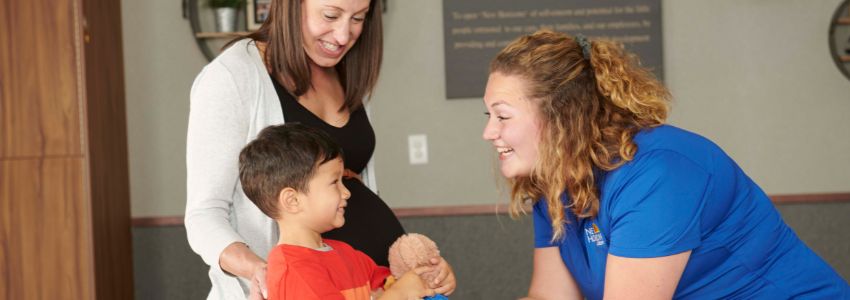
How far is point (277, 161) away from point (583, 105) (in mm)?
541

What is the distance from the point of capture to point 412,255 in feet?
5.54

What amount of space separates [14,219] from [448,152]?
162cm

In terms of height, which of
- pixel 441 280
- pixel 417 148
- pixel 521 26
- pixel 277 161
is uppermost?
pixel 521 26

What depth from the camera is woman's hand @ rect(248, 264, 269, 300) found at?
1.50 metres

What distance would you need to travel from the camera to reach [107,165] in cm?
351

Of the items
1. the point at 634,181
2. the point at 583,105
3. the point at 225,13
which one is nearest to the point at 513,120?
the point at 583,105

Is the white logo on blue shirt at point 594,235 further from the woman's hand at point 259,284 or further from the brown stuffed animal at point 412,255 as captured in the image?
the woman's hand at point 259,284

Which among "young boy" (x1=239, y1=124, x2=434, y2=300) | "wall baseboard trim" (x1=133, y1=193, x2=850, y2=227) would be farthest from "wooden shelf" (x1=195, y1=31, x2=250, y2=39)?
"young boy" (x1=239, y1=124, x2=434, y2=300)

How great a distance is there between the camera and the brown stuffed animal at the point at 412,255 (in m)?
1.69

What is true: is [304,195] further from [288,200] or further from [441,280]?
[441,280]

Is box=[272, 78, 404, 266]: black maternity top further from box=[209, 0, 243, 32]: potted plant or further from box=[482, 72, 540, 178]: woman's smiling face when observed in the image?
box=[209, 0, 243, 32]: potted plant

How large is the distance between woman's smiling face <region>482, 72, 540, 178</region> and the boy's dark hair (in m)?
0.31

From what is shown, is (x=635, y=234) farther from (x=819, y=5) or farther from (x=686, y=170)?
(x=819, y=5)

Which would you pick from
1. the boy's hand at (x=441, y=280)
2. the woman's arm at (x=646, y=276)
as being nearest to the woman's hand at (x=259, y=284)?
the boy's hand at (x=441, y=280)
